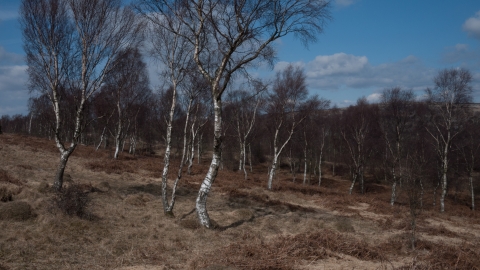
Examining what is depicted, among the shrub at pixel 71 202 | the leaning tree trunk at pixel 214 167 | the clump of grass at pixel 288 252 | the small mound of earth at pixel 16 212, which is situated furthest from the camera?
the leaning tree trunk at pixel 214 167

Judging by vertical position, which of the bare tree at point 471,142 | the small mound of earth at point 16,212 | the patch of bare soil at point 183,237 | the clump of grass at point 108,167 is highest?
the bare tree at point 471,142

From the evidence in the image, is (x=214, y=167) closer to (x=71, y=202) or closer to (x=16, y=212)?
(x=71, y=202)

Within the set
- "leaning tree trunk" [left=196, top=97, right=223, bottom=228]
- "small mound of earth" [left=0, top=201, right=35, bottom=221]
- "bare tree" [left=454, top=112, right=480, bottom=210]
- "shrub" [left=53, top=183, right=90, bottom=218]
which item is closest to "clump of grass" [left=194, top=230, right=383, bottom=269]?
"leaning tree trunk" [left=196, top=97, right=223, bottom=228]

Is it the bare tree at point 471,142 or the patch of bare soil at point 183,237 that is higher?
the bare tree at point 471,142

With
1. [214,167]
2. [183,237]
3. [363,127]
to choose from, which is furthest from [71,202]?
[363,127]

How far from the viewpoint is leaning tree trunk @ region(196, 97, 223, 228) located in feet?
34.6

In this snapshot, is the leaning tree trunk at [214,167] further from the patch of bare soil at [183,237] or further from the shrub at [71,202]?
the shrub at [71,202]

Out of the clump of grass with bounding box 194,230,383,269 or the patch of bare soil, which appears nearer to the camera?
the clump of grass with bounding box 194,230,383,269

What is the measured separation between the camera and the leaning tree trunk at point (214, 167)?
10.5m

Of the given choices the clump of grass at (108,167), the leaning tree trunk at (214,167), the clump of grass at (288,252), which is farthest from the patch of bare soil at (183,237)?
the clump of grass at (108,167)

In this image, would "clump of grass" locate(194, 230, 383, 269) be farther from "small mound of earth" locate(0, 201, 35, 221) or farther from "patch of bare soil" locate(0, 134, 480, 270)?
"small mound of earth" locate(0, 201, 35, 221)

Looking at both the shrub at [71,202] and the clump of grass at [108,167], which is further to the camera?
the clump of grass at [108,167]

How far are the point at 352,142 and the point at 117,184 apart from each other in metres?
30.8

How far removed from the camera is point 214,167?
1065 cm
